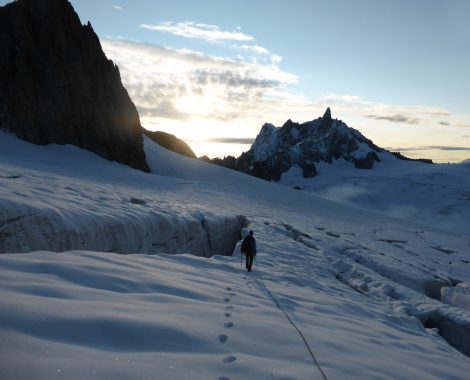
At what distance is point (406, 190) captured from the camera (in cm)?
12938

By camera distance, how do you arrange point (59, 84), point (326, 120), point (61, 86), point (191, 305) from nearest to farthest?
point (191, 305) → point (59, 84) → point (61, 86) → point (326, 120)

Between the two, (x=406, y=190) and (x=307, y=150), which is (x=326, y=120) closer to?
(x=307, y=150)

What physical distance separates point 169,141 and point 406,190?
83379mm

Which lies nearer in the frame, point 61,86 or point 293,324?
point 293,324

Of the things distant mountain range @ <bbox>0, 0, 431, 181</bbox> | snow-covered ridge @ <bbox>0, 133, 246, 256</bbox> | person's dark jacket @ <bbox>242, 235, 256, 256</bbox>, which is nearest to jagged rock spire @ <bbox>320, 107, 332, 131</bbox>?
Answer: distant mountain range @ <bbox>0, 0, 431, 181</bbox>

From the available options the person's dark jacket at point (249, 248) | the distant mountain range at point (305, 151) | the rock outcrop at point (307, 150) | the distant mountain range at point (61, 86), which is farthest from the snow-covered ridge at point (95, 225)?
the rock outcrop at point (307, 150)

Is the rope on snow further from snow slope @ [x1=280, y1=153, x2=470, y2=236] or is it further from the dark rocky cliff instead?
snow slope @ [x1=280, y1=153, x2=470, y2=236]

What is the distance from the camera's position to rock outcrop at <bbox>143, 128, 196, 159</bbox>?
87062 millimetres

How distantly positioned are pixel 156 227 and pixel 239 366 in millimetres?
11587

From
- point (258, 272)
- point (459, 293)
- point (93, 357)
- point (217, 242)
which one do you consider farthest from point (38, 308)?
point (459, 293)

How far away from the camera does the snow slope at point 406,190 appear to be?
11200 cm

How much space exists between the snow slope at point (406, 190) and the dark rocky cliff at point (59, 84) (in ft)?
281

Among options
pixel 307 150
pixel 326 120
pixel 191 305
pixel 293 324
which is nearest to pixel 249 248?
pixel 293 324

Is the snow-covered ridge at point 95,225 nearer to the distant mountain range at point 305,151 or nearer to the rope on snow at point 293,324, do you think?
the rope on snow at point 293,324
